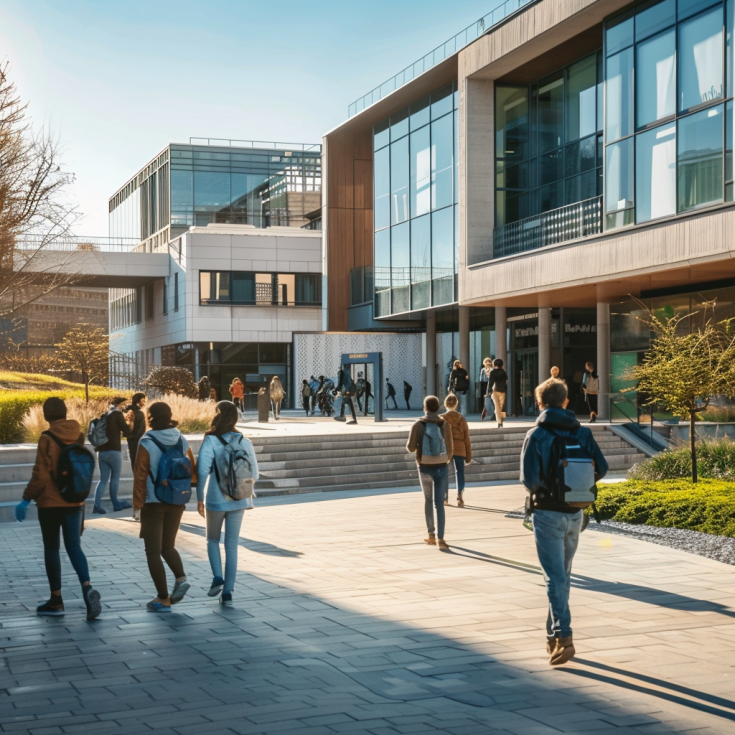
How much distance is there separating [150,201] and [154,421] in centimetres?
6129

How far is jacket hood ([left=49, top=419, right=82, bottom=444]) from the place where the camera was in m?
8.72

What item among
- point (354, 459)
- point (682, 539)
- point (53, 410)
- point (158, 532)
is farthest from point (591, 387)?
point (53, 410)

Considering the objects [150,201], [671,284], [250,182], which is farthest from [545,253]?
[150,201]

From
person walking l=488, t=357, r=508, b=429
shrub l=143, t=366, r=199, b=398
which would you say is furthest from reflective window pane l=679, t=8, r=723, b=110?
shrub l=143, t=366, r=199, b=398

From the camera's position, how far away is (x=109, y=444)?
54.0 ft

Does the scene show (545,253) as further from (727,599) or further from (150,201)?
(150,201)

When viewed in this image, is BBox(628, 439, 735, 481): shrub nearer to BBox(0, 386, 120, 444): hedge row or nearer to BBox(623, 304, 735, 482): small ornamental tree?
BBox(623, 304, 735, 482): small ornamental tree

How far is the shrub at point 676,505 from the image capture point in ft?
41.2

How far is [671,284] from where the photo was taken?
27.2 metres

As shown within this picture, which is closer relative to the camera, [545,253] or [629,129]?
[629,129]

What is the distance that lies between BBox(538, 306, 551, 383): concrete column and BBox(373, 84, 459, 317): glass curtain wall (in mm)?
3226

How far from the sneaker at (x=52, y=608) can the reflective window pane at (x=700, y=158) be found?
1817 cm

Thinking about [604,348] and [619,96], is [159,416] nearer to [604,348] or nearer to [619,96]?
[619,96]

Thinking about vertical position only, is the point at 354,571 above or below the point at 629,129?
below
